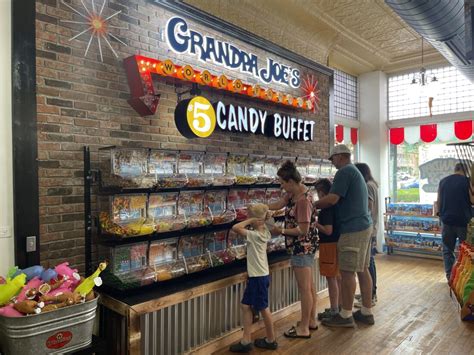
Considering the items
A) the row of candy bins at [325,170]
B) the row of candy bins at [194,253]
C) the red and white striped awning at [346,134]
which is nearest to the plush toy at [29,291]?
the row of candy bins at [194,253]

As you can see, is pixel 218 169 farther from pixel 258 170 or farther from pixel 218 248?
pixel 218 248

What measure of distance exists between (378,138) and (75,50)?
6327 millimetres

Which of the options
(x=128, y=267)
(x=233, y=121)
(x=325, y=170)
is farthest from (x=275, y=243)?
(x=128, y=267)

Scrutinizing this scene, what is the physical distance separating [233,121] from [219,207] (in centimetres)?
111

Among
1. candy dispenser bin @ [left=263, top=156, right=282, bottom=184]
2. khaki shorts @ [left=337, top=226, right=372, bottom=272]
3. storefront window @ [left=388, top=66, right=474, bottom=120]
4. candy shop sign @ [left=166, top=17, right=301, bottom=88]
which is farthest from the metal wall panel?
storefront window @ [left=388, top=66, right=474, bottom=120]

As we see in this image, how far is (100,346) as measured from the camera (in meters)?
2.39

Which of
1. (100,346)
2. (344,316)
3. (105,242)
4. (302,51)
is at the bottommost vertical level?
(344,316)

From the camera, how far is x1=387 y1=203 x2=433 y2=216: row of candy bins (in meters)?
6.84

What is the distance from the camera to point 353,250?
342 centimetres

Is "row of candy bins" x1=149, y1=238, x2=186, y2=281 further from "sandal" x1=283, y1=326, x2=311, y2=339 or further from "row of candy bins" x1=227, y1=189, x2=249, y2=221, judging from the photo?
"sandal" x1=283, y1=326, x2=311, y2=339

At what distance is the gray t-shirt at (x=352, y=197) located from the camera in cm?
342

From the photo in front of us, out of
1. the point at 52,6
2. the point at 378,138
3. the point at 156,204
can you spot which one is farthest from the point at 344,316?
the point at 378,138

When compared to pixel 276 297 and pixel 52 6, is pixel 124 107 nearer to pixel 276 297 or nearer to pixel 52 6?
pixel 52 6

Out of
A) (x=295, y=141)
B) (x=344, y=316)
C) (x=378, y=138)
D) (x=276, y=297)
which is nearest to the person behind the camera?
(x=344, y=316)
